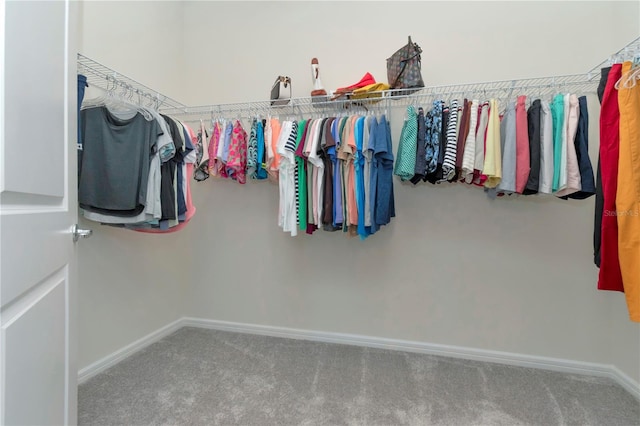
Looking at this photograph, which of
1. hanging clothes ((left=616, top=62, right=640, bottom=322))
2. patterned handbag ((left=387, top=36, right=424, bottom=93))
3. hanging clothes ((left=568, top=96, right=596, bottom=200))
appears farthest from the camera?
patterned handbag ((left=387, top=36, right=424, bottom=93))

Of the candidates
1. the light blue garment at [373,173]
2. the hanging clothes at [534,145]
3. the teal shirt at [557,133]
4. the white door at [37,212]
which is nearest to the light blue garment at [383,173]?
the light blue garment at [373,173]

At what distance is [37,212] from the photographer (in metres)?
0.73

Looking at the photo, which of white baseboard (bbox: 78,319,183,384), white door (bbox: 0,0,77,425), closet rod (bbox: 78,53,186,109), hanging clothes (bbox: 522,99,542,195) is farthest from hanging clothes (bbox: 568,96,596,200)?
white baseboard (bbox: 78,319,183,384)

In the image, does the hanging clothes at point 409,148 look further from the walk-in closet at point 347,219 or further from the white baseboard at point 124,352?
the white baseboard at point 124,352

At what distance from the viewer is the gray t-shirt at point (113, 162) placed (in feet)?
4.87

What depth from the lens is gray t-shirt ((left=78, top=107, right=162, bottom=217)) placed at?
1.48 meters

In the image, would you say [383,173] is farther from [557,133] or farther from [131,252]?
[131,252]

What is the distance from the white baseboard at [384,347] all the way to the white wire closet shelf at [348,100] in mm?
1735

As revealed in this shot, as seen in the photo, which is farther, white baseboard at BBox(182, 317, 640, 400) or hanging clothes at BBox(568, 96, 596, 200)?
white baseboard at BBox(182, 317, 640, 400)

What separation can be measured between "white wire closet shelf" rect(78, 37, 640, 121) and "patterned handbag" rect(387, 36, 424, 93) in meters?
0.06

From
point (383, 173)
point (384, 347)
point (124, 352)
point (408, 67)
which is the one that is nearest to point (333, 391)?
point (384, 347)

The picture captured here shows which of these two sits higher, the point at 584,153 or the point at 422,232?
the point at 584,153

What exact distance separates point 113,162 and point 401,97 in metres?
1.74

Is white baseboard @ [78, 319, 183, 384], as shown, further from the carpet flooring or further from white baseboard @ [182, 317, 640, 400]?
white baseboard @ [182, 317, 640, 400]
